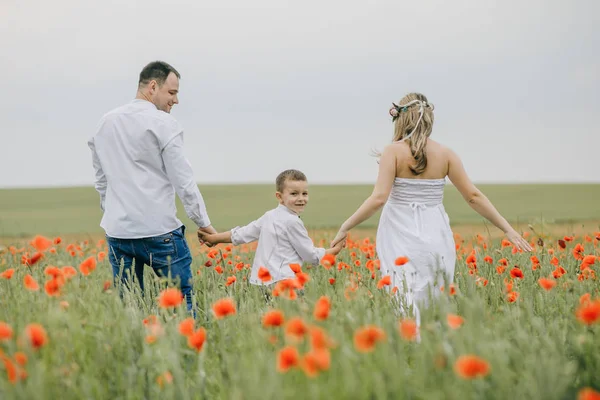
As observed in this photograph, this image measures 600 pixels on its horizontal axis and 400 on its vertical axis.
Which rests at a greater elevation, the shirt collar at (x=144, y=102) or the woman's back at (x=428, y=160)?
the shirt collar at (x=144, y=102)

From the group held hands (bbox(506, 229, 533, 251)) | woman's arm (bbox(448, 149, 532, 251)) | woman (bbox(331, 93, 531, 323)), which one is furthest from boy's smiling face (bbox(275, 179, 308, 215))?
held hands (bbox(506, 229, 533, 251))

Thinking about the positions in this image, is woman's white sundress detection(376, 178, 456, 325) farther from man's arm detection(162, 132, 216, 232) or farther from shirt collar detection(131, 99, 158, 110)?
shirt collar detection(131, 99, 158, 110)

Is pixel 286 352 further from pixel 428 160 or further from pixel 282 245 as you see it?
pixel 282 245

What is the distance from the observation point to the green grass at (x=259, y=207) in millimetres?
19547

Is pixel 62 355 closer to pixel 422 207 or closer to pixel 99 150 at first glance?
pixel 99 150

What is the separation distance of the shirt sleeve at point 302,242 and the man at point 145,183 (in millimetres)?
745

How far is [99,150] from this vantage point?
4.72 m

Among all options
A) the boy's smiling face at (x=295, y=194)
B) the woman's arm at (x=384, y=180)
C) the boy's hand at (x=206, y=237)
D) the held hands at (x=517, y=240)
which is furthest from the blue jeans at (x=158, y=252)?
the held hands at (x=517, y=240)

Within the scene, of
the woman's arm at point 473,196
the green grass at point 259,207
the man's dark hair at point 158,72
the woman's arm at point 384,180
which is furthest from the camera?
the green grass at point 259,207

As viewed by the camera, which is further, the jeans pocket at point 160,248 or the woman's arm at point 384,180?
the jeans pocket at point 160,248

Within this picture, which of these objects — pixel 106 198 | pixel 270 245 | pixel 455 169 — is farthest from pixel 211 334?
pixel 455 169

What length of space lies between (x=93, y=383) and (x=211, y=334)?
103 centimetres

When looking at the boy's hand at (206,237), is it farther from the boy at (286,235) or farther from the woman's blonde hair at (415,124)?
the woman's blonde hair at (415,124)

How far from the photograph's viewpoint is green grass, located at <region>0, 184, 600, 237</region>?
1955cm
